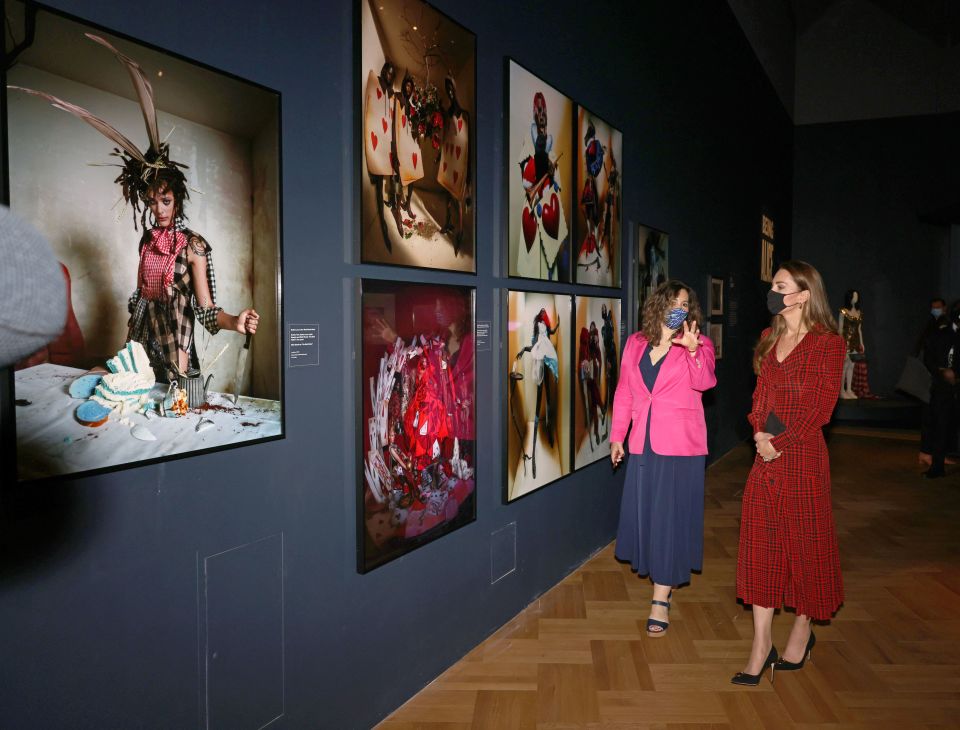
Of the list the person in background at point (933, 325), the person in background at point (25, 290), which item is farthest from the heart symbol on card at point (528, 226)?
the person in background at point (933, 325)

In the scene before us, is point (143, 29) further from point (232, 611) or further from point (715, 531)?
point (715, 531)

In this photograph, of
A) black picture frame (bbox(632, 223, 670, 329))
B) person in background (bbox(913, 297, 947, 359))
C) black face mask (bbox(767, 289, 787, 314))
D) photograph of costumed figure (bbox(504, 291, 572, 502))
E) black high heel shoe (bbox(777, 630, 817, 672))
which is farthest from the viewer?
person in background (bbox(913, 297, 947, 359))

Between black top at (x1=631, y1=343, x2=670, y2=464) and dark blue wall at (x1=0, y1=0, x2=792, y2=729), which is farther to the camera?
black top at (x1=631, y1=343, x2=670, y2=464)

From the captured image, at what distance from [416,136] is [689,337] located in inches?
65.4

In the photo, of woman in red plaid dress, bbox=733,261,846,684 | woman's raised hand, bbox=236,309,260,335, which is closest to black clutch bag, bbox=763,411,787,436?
woman in red plaid dress, bbox=733,261,846,684

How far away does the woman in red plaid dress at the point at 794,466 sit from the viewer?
287 cm

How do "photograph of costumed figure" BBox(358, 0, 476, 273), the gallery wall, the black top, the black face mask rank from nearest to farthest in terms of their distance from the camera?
"photograph of costumed figure" BBox(358, 0, 476, 273), the black face mask, the black top, the gallery wall

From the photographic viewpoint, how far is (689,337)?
3.44 meters

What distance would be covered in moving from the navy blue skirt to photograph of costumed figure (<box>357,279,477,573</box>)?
978mm

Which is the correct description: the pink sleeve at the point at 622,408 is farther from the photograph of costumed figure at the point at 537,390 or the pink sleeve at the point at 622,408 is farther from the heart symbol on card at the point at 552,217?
the heart symbol on card at the point at 552,217

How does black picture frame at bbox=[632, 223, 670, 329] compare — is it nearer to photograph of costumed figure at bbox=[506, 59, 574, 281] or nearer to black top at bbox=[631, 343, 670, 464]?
photograph of costumed figure at bbox=[506, 59, 574, 281]

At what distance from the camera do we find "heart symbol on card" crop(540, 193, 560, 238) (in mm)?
3975

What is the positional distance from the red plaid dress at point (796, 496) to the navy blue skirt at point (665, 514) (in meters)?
0.55

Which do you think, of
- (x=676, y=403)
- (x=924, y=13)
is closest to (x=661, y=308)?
(x=676, y=403)
